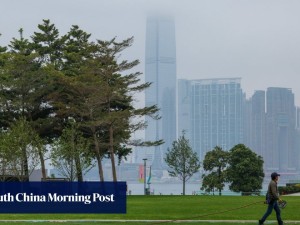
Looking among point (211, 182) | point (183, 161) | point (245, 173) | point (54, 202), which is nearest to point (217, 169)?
point (211, 182)

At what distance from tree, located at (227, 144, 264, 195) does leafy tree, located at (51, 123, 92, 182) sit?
2552cm

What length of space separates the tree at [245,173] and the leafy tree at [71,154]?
25516 millimetres

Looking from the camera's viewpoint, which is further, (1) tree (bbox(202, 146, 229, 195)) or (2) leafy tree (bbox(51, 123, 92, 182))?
(1) tree (bbox(202, 146, 229, 195))

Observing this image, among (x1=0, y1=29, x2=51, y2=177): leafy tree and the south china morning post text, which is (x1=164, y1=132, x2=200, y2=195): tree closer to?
(x1=0, y1=29, x2=51, y2=177): leafy tree

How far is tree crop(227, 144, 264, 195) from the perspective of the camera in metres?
89.8

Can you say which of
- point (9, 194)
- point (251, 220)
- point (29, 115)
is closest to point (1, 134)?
point (29, 115)

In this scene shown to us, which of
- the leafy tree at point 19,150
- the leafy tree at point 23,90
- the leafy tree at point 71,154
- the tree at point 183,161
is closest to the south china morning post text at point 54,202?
the leafy tree at point 19,150

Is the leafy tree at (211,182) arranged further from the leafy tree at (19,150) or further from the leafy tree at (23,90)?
the leafy tree at (19,150)

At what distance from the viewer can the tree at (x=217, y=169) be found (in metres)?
93.6

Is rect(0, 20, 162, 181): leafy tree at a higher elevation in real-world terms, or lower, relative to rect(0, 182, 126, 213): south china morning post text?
higher

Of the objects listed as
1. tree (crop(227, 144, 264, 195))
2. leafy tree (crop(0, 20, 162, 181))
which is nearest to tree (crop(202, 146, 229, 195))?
tree (crop(227, 144, 264, 195))

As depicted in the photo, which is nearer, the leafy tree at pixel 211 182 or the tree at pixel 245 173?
the tree at pixel 245 173

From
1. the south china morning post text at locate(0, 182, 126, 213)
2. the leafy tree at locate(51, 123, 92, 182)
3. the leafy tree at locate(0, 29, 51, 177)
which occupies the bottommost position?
the south china morning post text at locate(0, 182, 126, 213)

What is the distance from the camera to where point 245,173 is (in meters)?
91.1
